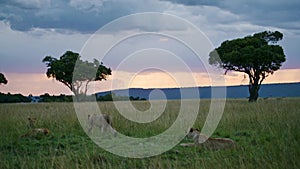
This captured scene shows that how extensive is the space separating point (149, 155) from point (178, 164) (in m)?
0.93

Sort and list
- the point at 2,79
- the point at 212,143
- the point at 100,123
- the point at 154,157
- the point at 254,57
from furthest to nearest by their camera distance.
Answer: the point at 2,79 < the point at 254,57 < the point at 100,123 < the point at 212,143 < the point at 154,157

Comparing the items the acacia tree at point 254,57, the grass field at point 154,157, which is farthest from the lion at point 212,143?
the acacia tree at point 254,57

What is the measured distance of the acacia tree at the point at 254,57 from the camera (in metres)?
33.2

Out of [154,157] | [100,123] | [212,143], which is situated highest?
[100,123]

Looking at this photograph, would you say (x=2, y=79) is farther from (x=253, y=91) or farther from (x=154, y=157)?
(x=154, y=157)

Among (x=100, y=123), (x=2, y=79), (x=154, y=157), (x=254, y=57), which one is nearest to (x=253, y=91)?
(x=254, y=57)

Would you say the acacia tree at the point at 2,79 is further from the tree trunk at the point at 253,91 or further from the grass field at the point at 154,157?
the grass field at the point at 154,157

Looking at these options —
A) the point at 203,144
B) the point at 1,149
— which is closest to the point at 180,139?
the point at 203,144

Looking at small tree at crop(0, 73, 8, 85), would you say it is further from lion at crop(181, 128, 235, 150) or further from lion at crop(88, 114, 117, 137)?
lion at crop(181, 128, 235, 150)

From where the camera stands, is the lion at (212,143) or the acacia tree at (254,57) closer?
the lion at (212,143)

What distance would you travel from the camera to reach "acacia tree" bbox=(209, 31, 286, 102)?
33188 millimetres

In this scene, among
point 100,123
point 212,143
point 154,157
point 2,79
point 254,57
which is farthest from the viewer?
point 2,79

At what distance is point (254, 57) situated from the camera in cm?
3322

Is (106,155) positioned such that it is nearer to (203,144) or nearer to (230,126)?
(203,144)
